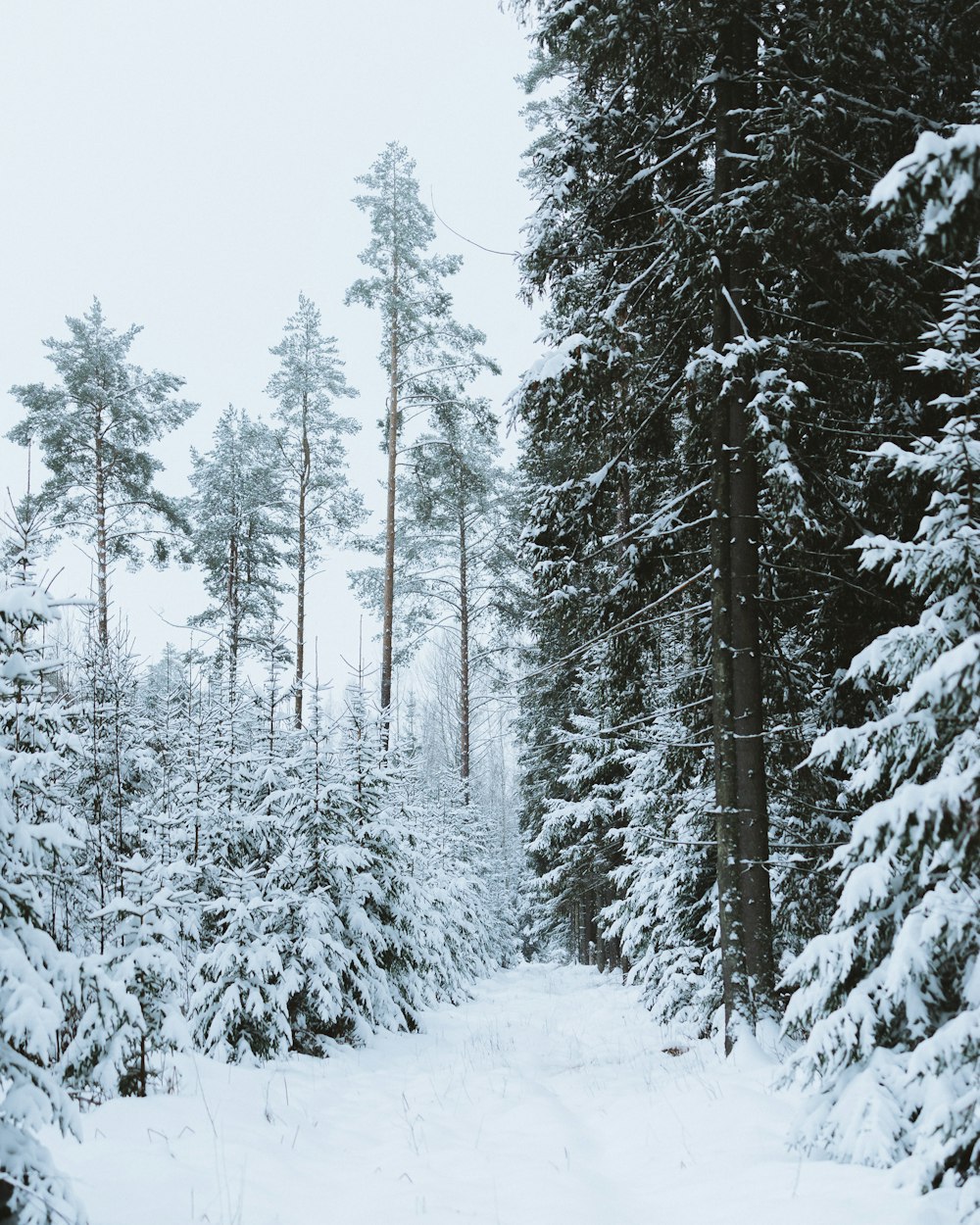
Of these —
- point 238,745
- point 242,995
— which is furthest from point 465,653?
point 242,995

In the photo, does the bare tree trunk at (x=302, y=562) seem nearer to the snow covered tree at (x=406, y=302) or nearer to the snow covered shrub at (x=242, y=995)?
the snow covered tree at (x=406, y=302)

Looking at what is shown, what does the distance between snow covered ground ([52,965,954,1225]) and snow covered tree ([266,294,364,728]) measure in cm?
1584

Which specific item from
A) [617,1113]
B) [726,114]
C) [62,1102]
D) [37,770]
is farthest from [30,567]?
[726,114]

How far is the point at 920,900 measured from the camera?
3.31 meters

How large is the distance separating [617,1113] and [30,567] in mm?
6605

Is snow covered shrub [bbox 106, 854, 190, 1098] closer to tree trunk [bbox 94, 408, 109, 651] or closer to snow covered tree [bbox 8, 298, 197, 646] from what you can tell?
tree trunk [bbox 94, 408, 109, 651]

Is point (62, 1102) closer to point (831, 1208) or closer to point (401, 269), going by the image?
point (831, 1208)

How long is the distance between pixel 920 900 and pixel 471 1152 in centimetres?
356

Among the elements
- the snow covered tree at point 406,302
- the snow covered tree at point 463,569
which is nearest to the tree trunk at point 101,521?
the snow covered tree at point 406,302

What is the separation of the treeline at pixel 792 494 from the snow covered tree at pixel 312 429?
44.5ft

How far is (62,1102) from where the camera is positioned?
103 inches

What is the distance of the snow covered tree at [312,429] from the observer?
21219 mm

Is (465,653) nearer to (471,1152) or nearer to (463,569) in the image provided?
(463,569)

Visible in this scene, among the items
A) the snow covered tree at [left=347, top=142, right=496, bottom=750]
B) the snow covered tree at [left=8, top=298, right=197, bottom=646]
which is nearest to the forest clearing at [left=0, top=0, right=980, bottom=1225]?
the snow covered tree at [left=8, top=298, right=197, bottom=646]
